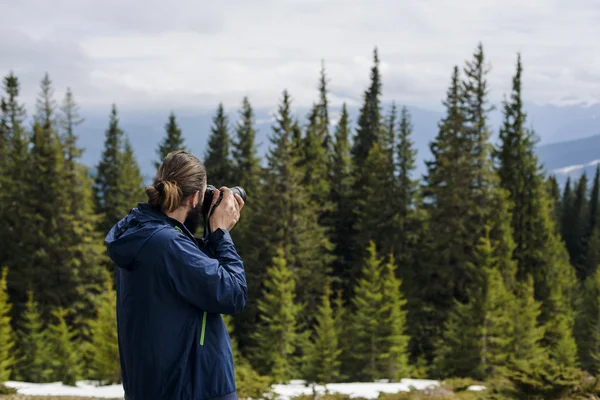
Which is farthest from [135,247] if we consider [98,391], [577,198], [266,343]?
[577,198]

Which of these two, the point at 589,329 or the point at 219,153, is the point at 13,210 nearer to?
the point at 219,153

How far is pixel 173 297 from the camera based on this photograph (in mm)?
3344

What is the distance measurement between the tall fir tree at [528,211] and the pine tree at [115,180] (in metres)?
33.5

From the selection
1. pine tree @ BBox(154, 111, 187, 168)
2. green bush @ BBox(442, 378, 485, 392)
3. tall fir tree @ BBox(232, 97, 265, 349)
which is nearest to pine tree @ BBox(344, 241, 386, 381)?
tall fir tree @ BBox(232, 97, 265, 349)

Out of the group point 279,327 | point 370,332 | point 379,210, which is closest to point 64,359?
point 279,327

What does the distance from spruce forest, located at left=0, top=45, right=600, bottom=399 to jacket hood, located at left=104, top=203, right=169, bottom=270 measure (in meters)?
29.9

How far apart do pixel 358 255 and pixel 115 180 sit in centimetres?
2601

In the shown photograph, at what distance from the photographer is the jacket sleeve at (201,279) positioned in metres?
3.24

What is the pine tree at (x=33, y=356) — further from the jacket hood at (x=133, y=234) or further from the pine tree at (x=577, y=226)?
the pine tree at (x=577, y=226)

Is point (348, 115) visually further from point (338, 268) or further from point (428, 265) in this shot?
point (428, 265)

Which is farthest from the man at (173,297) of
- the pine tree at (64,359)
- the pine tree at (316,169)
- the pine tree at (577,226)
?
the pine tree at (577,226)

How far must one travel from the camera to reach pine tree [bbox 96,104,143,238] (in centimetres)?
5962

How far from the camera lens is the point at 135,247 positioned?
10.9 ft

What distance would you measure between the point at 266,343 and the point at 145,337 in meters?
36.1
